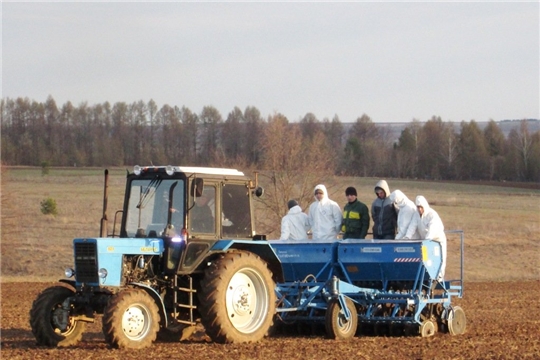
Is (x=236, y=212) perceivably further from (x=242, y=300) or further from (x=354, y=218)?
(x=354, y=218)

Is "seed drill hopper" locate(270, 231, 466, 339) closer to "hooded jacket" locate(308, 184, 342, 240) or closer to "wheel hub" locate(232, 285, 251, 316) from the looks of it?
"wheel hub" locate(232, 285, 251, 316)

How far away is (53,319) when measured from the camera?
10859 mm

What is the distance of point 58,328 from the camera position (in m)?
10.9

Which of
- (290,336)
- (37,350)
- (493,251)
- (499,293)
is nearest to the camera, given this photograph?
(37,350)

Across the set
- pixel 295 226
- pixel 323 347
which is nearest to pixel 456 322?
pixel 323 347

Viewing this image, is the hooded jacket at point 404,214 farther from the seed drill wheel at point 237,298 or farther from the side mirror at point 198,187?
the side mirror at point 198,187

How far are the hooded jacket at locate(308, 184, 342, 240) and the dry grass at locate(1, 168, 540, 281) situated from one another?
55.7 ft

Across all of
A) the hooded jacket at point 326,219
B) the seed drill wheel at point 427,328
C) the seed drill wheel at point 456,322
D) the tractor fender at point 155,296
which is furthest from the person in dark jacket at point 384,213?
the tractor fender at point 155,296

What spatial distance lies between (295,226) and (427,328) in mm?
3181

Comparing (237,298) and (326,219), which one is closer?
(237,298)

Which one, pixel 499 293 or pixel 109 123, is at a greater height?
pixel 109 123

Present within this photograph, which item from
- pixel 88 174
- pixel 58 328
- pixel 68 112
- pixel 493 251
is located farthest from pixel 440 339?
pixel 68 112

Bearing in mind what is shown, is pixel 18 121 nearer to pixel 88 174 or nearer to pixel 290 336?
pixel 88 174

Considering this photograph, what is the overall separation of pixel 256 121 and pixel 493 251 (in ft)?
139
